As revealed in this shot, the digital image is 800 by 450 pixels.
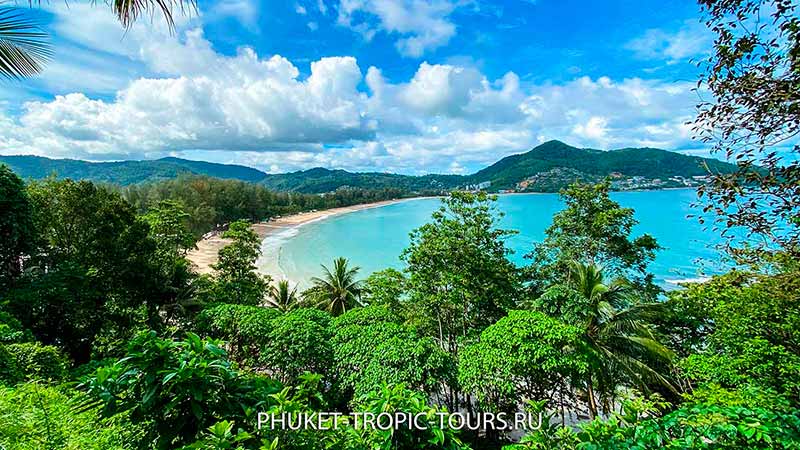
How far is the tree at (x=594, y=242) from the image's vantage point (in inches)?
428

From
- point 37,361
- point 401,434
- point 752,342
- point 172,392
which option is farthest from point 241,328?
point 752,342

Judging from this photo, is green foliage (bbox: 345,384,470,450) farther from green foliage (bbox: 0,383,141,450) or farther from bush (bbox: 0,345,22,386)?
bush (bbox: 0,345,22,386)

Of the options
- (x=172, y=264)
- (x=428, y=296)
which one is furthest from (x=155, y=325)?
(x=428, y=296)

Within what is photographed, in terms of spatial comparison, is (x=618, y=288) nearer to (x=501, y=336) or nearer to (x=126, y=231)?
(x=501, y=336)

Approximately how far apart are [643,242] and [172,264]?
16760mm

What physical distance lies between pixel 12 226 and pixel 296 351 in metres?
7.83

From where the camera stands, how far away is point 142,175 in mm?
190750

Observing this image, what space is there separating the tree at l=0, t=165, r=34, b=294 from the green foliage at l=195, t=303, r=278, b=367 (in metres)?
4.66

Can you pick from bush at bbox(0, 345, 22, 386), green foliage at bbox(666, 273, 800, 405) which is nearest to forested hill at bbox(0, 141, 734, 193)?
green foliage at bbox(666, 273, 800, 405)

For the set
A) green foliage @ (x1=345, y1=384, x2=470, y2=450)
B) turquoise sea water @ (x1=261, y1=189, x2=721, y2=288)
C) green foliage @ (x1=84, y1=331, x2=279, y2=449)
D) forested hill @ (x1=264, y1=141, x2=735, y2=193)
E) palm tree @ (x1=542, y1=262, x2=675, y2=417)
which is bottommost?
turquoise sea water @ (x1=261, y1=189, x2=721, y2=288)

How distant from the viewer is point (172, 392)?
6.00ft

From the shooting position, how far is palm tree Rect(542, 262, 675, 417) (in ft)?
24.4

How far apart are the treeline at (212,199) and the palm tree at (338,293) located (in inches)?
945

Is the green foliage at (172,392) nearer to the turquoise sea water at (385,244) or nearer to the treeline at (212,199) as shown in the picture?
the turquoise sea water at (385,244)
